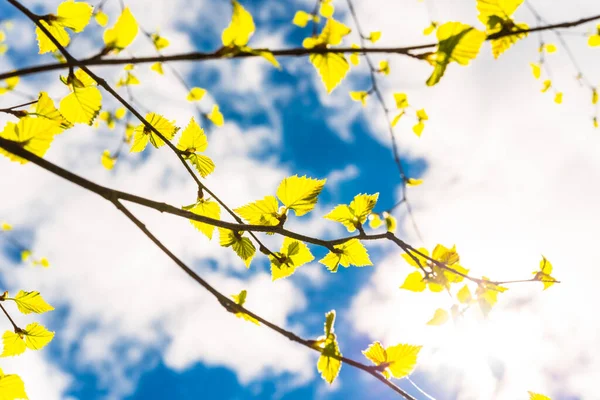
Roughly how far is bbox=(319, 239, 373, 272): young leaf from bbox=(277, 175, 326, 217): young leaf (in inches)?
6.0

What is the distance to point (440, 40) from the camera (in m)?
0.57

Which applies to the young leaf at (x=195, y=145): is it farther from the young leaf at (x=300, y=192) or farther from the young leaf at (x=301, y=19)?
the young leaf at (x=301, y=19)

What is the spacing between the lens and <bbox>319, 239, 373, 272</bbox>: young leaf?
952 millimetres

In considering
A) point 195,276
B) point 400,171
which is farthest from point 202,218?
point 400,171

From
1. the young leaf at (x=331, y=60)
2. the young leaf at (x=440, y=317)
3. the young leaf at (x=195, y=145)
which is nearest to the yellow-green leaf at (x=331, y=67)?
the young leaf at (x=331, y=60)

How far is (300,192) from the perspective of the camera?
0.87 meters

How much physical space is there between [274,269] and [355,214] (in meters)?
0.26

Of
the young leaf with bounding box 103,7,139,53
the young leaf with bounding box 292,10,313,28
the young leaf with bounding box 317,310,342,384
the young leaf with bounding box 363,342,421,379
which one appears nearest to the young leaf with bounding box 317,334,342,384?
the young leaf with bounding box 317,310,342,384

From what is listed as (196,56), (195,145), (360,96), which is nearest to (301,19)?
(360,96)

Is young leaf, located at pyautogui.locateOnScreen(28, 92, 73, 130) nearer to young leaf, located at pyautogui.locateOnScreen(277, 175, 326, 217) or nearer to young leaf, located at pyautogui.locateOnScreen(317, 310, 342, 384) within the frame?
young leaf, located at pyautogui.locateOnScreen(277, 175, 326, 217)

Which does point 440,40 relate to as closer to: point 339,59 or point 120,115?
point 339,59

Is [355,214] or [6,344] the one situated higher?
[355,214]

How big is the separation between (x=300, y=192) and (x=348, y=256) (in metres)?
0.24

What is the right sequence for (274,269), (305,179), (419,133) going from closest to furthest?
(305,179)
(274,269)
(419,133)
